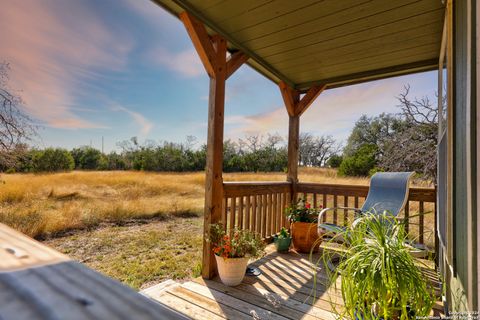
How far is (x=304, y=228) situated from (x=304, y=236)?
105mm

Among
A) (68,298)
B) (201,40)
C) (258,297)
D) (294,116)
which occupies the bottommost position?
(258,297)

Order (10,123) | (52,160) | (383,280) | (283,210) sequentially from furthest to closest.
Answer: (52,160), (10,123), (283,210), (383,280)

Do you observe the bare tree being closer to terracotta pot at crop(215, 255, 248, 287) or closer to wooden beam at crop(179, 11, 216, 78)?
wooden beam at crop(179, 11, 216, 78)

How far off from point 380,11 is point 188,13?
1.68 m

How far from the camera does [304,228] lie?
3371mm

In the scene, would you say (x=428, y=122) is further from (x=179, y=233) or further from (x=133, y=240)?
(x=133, y=240)

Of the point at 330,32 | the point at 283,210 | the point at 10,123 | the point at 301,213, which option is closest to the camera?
the point at 330,32

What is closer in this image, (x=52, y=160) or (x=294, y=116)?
(x=294, y=116)

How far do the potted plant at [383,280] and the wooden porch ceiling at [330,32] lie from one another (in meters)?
1.89

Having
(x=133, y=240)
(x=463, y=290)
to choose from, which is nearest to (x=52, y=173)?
(x=133, y=240)

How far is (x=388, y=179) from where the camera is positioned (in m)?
3.14

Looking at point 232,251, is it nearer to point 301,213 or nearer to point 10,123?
point 301,213

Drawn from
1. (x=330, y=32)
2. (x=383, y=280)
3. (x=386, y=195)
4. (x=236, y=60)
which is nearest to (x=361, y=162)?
(x=386, y=195)

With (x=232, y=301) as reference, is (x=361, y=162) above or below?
above
